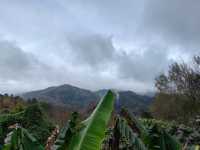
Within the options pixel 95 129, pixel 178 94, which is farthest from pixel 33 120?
pixel 178 94

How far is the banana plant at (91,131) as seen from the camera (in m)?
3.48

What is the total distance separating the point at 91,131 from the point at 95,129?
0.05m

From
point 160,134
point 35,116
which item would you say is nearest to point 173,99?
point 35,116

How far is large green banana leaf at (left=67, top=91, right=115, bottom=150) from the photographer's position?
3469 millimetres

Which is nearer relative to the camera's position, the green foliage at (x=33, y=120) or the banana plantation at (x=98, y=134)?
the banana plantation at (x=98, y=134)

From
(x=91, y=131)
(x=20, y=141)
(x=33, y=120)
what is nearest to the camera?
(x=91, y=131)

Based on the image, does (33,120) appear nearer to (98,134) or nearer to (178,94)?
(98,134)

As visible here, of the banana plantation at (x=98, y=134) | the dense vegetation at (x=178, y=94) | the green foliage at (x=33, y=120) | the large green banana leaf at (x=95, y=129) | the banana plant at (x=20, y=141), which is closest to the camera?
the large green banana leaf at (x=95, y=129)

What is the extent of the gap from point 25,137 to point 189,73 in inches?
1218

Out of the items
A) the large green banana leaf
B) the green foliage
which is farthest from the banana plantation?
the green foliage

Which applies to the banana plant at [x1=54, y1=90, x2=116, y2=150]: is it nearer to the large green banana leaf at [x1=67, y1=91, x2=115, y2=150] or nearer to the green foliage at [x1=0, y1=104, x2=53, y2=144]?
the large green banana leaf at [x1=67, y1=91, x2=115, y2=150]

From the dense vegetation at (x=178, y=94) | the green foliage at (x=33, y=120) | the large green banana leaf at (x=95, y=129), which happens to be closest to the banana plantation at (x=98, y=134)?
the large green banana leaf at (x=95, y=129)

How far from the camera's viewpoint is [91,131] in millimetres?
3559

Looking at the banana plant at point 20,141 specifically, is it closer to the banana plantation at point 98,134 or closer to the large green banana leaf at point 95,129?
the banana plantation at point 98,134
